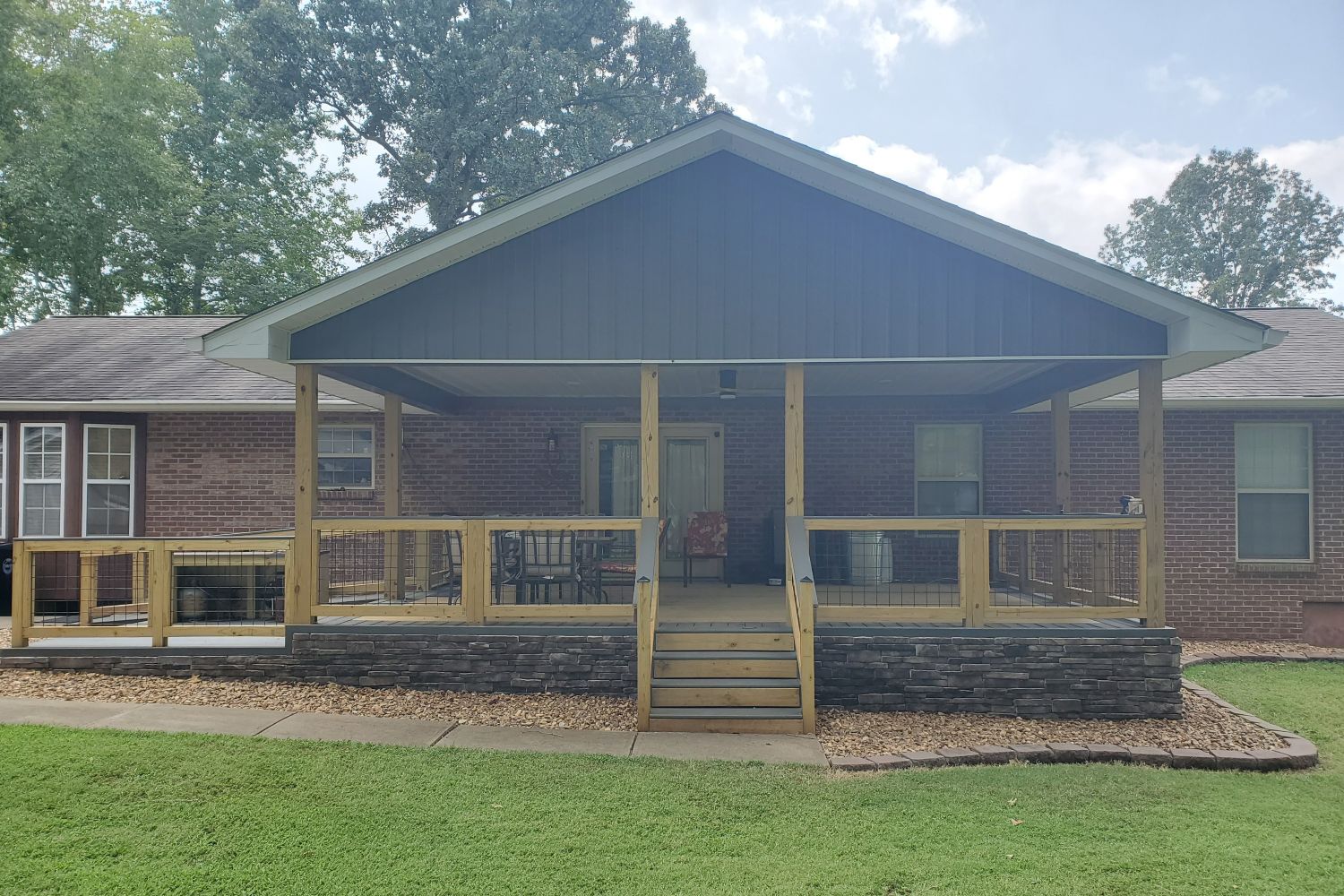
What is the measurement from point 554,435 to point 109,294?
56.1ft

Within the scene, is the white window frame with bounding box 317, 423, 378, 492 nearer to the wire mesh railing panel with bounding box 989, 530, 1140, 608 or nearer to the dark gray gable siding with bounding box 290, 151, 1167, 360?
the dark gray gable siding with bounding box 290, 151, 1167, 360

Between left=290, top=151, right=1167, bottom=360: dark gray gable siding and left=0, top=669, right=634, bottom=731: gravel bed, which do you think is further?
left=290, top=151, right=1167, bottom=360: dark gray gable siding

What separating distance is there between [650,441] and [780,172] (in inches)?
102

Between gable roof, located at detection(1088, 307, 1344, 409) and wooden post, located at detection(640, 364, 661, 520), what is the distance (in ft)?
19.5

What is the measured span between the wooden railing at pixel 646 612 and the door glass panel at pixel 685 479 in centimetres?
405

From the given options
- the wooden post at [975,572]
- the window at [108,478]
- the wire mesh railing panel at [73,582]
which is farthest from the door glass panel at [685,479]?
the window at [108,478]

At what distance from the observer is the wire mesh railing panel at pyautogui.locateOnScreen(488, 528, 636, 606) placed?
853 centimetres

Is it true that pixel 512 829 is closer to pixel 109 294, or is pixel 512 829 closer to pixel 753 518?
pixel 753 518

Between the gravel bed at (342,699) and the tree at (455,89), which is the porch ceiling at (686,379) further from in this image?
the tree at (455,89)

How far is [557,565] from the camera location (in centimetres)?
864

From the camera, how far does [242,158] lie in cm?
2397

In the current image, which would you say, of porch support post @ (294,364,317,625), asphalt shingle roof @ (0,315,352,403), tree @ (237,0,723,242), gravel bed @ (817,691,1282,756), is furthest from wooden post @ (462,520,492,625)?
tree @ (237,0,723,242)

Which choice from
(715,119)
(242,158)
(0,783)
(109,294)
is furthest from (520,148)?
(0,783)

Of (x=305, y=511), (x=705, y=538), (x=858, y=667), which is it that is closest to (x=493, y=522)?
(x=305, y=511)
